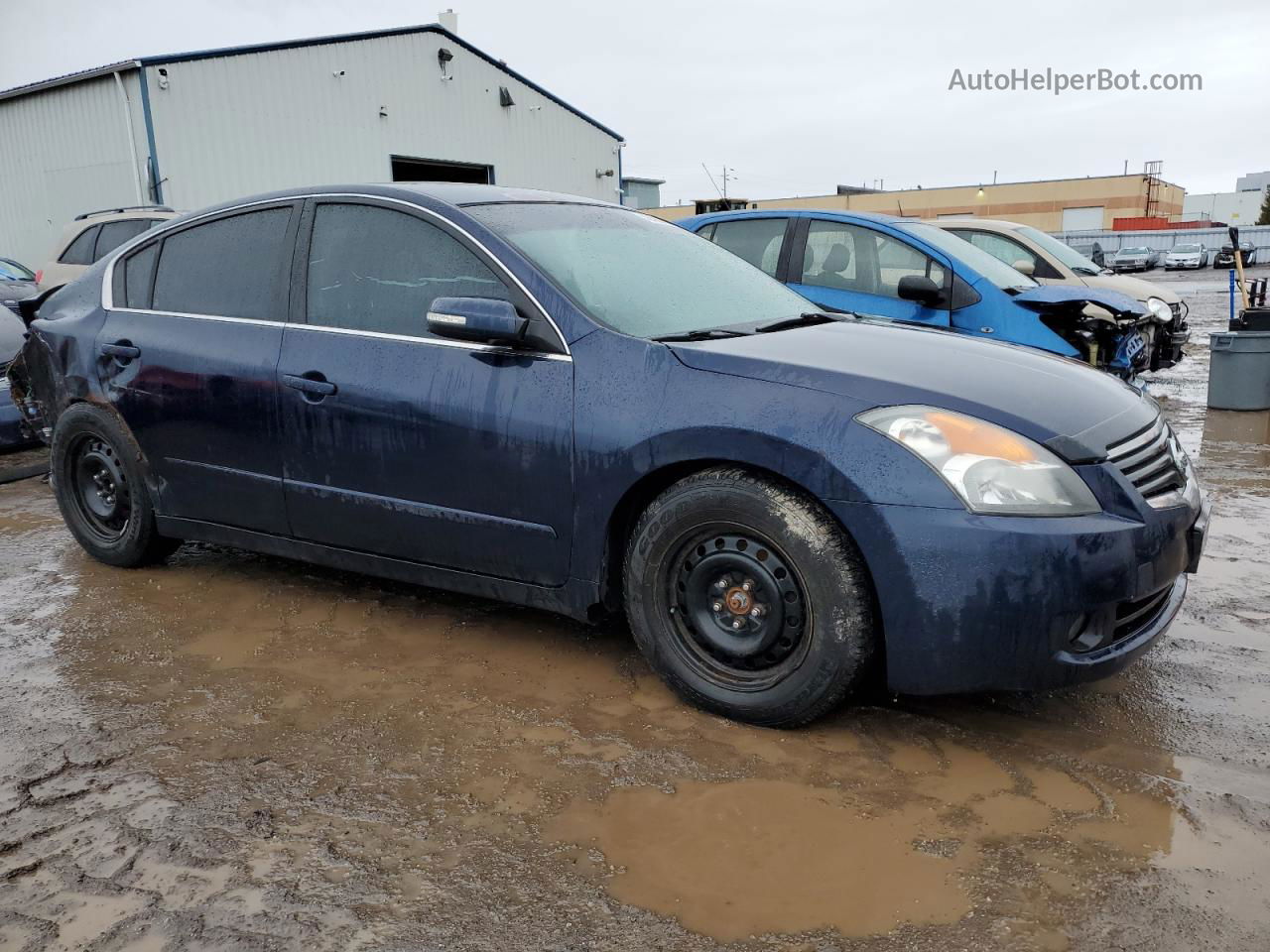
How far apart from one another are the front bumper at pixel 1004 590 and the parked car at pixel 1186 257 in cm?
4414

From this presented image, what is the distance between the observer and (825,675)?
2.78 m

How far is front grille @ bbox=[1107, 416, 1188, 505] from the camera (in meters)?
2.78

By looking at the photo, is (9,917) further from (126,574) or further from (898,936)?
(126,574)

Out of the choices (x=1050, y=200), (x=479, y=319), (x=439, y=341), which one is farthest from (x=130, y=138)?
(x=1050, y=200)

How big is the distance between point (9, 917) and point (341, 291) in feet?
7.40

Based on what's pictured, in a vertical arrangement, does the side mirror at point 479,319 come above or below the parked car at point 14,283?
below

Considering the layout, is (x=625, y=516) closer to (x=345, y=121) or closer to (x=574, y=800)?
(x=574, y=800)

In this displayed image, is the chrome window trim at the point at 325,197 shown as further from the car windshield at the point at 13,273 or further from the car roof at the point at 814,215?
the car windshield at the point at 13,273

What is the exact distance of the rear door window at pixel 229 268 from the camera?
3.92 metres

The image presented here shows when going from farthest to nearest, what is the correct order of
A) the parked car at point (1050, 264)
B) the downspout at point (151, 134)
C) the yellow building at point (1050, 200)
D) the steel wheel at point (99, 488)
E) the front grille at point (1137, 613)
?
the yellow building at point (1050, 200) → the downspout at point (151, 134) → the parked car at point (1050, 264) → the steel wheel at point (99, 488) → the front grille at point (1137, 613)

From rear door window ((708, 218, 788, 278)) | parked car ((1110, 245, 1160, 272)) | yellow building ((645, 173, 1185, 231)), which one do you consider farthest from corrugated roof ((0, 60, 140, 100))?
yellow building ((645, 173, 1185, 231))

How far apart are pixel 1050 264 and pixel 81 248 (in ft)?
33.0

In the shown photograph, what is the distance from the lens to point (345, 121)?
18922 mm

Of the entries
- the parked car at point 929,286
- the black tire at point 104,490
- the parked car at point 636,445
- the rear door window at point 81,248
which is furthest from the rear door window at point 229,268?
the rear door window at point 81,248
